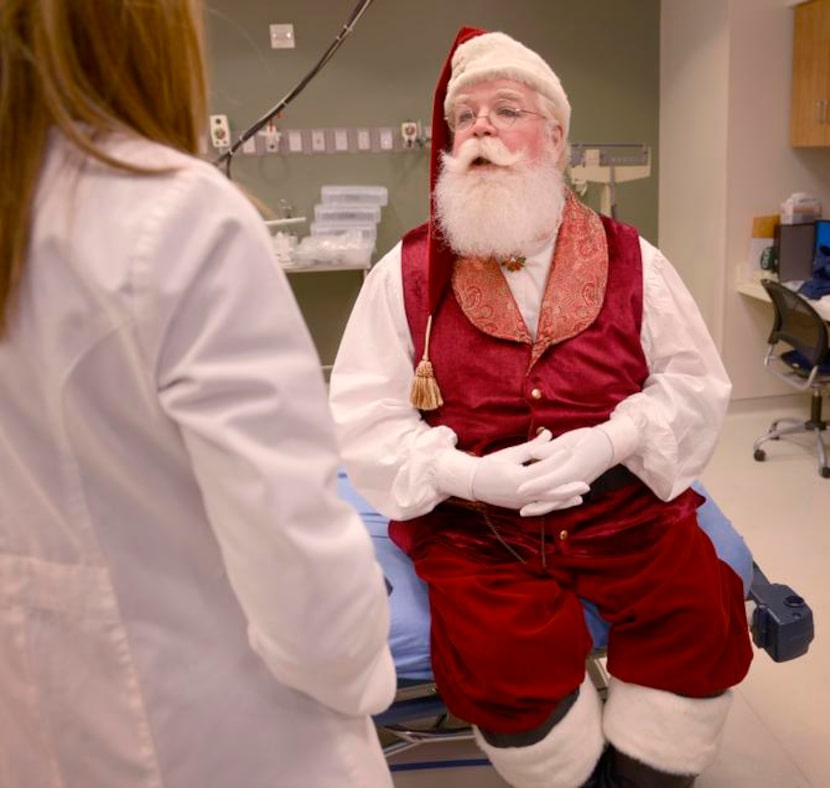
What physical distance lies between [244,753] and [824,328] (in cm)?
301

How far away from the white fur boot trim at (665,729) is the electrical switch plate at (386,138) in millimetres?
3619

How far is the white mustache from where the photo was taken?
5.63ft

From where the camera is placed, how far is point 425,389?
1.66m

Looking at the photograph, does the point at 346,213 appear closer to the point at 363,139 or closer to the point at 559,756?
the point at 363,139

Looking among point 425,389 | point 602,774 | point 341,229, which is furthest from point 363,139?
point 602,774

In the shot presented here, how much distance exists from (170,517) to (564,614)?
0.93 metres

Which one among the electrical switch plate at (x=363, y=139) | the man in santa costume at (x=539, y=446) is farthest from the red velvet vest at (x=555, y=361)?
the electrical switch plate at (x=363, y=139)

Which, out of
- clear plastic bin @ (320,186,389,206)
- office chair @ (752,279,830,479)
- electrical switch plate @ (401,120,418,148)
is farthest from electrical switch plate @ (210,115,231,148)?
office chair @ (752,279,830,479)

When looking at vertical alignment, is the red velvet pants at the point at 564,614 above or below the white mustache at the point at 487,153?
below

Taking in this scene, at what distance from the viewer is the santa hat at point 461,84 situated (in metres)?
1.67

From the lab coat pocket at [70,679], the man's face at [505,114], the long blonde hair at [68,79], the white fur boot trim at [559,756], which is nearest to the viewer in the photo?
the long blonde hair at [68,79]

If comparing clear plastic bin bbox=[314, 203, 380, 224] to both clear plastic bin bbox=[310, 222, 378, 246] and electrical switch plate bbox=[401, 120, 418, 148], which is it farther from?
electrical switch plate bbox=[401, 120, 418, 148]

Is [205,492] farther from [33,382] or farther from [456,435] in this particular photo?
[456,435]

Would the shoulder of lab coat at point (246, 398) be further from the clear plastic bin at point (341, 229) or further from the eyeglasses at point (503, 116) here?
the clear plastic bin at point (341, 229)
